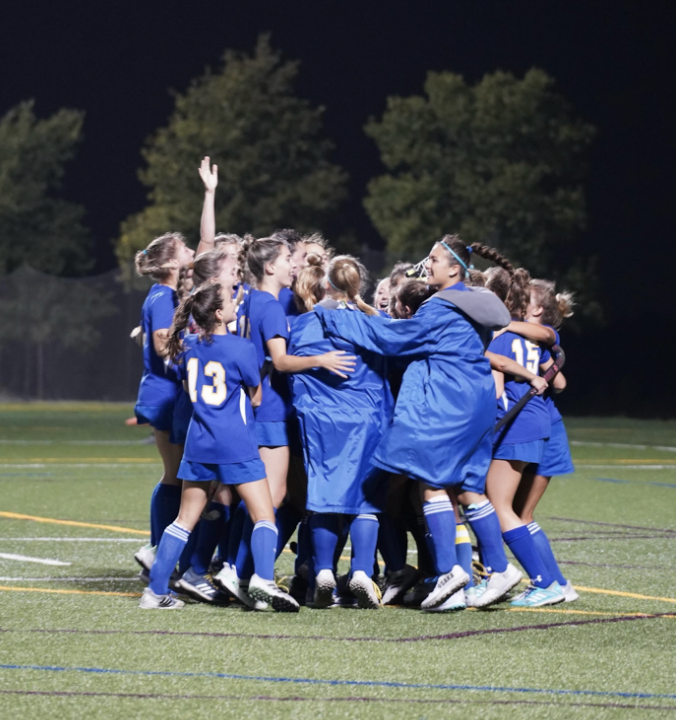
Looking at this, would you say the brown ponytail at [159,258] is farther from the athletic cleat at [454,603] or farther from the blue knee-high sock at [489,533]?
the athletic cleat at [454,603]

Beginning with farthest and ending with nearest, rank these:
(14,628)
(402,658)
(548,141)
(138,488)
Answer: (548,141)
(138,488)
(14,628)
(402,658)

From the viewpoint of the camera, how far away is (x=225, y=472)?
5656 millimetres

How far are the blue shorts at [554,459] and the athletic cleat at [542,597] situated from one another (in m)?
0.56

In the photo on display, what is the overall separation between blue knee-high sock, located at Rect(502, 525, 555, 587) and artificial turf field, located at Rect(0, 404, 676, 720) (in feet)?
0.60

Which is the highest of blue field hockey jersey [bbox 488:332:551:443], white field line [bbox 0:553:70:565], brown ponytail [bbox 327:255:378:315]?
brown ponytail [bbox 327:255:378:315]

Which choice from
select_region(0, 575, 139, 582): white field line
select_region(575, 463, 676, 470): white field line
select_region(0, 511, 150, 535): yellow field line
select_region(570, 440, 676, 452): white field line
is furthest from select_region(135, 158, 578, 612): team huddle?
select_region(570, 440, 676, 452): white field line

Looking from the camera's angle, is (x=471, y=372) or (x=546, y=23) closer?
(x=471, y=372)

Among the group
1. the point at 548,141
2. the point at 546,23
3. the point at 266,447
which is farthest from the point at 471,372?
the point at 546,23

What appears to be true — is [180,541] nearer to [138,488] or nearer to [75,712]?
[75,712]

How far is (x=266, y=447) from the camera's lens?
236 inches

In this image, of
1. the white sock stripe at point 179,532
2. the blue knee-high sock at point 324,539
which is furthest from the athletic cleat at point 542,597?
the white sock stripe at point 179,532

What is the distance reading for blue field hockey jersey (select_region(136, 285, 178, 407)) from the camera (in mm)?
6293

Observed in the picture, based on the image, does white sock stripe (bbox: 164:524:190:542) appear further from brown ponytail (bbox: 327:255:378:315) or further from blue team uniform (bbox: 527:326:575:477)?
Result: blue team uniform (bbox: 527:326:575:477)

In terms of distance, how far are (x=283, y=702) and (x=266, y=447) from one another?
2097mm
